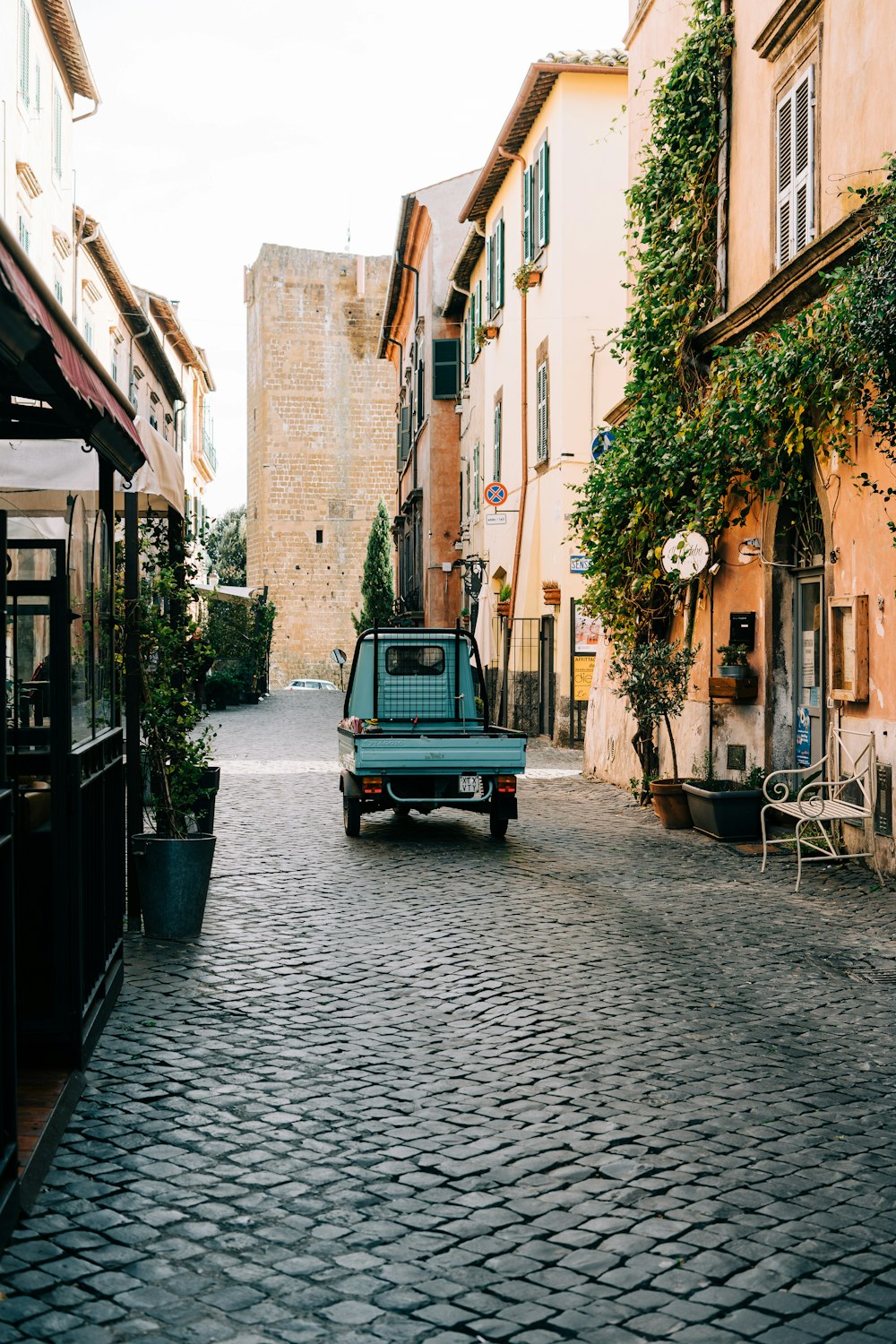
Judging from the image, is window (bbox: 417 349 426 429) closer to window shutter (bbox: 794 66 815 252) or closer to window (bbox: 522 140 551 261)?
window (bbox: 522 140 551 261)

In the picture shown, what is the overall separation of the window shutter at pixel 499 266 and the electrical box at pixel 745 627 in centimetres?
1507

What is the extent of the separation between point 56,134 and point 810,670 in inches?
743

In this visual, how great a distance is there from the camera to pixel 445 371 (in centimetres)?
3581

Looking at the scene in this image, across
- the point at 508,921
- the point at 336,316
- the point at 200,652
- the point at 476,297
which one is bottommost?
the point at 508,921

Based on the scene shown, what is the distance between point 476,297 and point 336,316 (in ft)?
87.9

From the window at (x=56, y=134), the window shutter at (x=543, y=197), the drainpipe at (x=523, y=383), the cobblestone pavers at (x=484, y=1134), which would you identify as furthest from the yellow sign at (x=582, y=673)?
the cobblestone pavers at (x=484, y=1134)

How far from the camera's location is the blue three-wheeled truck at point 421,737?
11.5m

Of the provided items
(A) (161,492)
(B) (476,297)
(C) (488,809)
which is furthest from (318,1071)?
(B) (476,297)

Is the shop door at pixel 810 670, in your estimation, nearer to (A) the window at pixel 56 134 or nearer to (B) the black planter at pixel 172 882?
(B) the black planter at pixel 172 882

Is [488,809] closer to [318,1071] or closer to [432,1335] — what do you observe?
[318,1071]

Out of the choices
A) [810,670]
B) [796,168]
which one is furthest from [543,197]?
[810,670]

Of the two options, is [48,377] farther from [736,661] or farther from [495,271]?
[495,271]

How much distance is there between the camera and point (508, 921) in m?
8.34

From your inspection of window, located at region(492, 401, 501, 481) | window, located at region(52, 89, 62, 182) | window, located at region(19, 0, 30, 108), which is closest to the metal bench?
window, located at region(19, 0, 30, 108)
